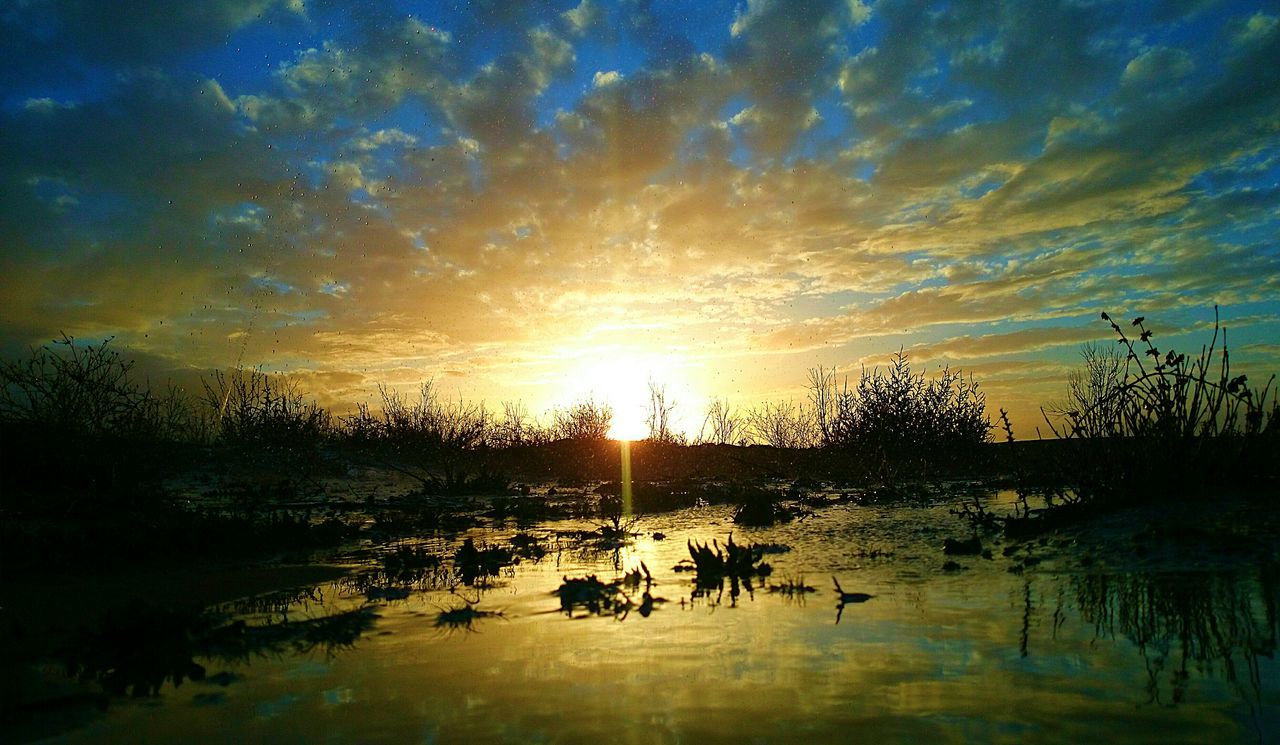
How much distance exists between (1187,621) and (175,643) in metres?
4.56

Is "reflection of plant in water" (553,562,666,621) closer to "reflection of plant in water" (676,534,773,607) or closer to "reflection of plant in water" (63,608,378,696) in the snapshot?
"reflection of plant in water" (676,534,773,607)

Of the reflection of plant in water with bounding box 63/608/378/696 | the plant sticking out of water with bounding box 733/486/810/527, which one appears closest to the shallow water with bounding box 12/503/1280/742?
the reflection of plant in water with bounding box 63/608/378/696

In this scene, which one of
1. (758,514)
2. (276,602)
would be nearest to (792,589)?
(276,602)

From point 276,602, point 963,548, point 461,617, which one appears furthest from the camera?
point 963,548

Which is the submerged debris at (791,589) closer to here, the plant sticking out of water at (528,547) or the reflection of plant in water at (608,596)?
the reflection of plant in water at (608,596)

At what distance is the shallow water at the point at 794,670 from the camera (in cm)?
215

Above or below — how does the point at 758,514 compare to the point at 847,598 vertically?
above

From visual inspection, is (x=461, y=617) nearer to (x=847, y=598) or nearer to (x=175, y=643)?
(x=175, y=643)

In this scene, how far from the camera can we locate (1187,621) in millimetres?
3166

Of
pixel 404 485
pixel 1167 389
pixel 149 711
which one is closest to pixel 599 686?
pixel 149 711

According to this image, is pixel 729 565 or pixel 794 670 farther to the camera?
pixel 729 565

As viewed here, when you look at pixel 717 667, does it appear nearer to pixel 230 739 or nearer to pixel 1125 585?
pixel 230 739

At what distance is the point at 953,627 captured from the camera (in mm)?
3264

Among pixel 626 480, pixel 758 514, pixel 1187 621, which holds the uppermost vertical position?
pixel 626 480
